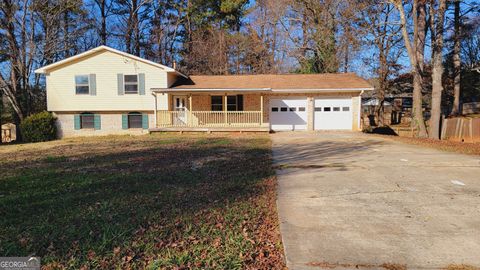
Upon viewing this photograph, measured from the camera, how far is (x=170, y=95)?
19.2 meters

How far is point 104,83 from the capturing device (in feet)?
62.2

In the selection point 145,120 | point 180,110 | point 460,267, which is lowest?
point 460,267

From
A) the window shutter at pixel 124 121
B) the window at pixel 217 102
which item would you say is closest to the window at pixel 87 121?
the window shutter at pixel 124 121

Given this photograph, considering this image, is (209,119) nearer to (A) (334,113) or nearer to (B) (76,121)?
(A) (334,113)

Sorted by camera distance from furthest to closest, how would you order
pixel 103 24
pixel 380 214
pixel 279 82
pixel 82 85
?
pixel 103 24 → pixel 279 82 → pixel 82 85 → pixel 380 214

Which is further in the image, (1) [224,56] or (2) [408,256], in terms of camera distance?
(1) [224,56]

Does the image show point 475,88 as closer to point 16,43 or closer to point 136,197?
point 136,197

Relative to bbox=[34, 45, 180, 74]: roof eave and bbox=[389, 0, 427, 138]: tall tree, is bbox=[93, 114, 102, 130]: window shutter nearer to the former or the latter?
bbox=[34, 45, 180, 74]: roof eave

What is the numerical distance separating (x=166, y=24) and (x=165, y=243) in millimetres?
29613

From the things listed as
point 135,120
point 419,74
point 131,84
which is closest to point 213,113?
point 135,120

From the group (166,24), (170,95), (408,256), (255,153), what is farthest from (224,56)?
(408,256)

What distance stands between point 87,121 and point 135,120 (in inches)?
122

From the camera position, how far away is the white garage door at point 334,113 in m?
18.4

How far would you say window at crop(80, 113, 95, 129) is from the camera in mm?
19391
